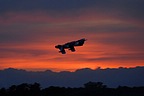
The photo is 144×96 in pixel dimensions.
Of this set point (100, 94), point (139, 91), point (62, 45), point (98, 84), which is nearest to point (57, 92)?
point (100, 94)

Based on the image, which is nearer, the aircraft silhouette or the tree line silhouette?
the aircraft silhouette

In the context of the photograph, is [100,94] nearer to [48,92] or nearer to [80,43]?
[48,92]

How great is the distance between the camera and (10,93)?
9094cm

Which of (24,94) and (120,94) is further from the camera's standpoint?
(24,94)

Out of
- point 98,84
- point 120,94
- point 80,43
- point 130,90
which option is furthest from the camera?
point 98,84

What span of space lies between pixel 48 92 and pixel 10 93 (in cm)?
811

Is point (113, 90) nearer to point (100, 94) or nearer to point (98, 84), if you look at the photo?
point (100, 94)

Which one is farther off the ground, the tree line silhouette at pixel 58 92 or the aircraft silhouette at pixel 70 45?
the aircraft silhouette at pixel 70 45

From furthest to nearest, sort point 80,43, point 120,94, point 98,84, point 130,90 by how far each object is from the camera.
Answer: point 98,84 → point 130,90 → point 120,94 → point 80,43

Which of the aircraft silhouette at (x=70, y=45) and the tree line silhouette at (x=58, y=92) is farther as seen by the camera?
the tree line silhouette at (x=58, y=92)

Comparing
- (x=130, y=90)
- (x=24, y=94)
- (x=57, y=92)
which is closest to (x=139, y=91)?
(x=130, y=90)

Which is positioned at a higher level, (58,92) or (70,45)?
(70,45)

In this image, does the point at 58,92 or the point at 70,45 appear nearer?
the point at 70,45

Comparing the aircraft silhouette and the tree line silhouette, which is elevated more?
the aircraft silhouette
